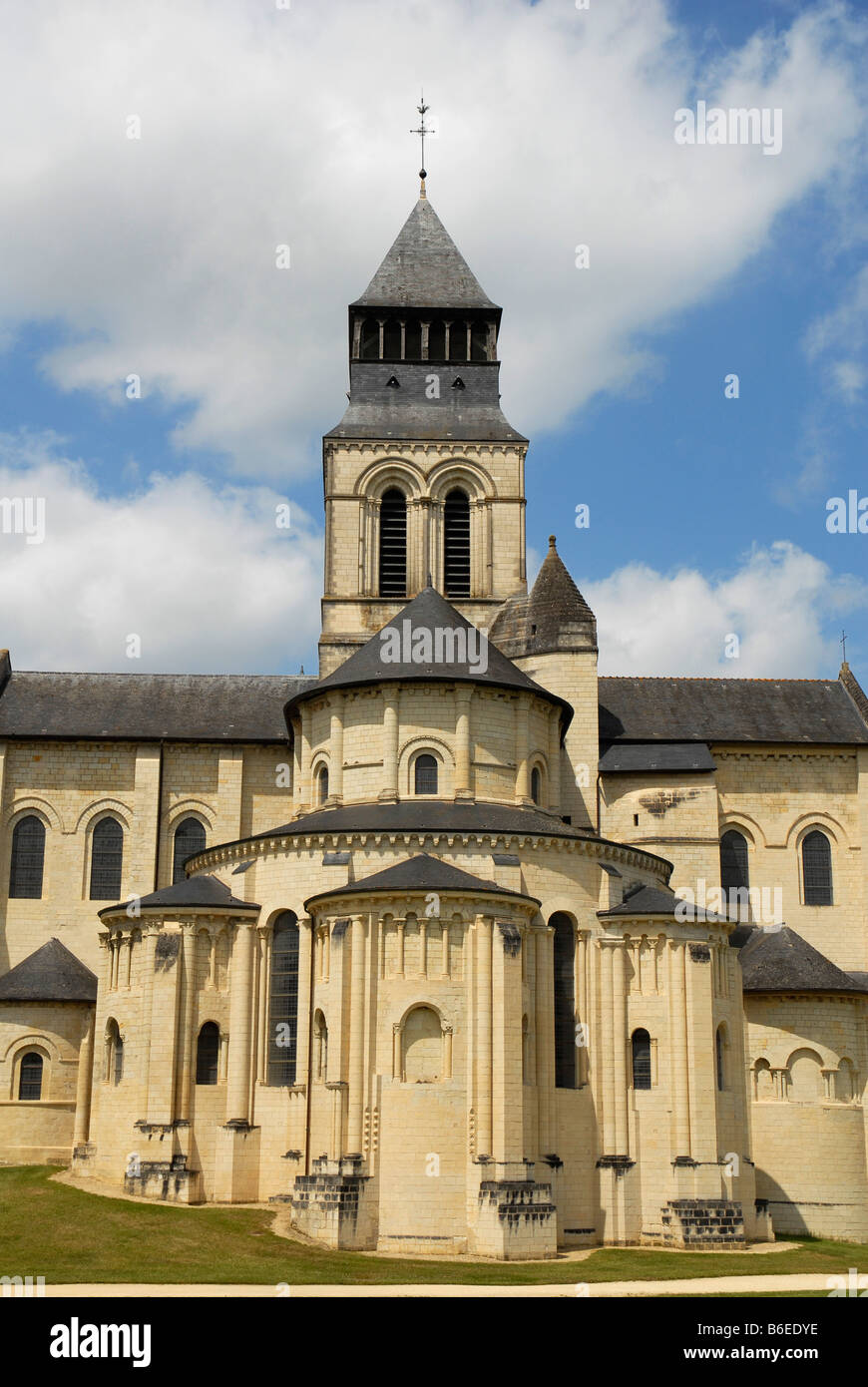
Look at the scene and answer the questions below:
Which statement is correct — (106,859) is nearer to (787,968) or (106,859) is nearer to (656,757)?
(656,757)

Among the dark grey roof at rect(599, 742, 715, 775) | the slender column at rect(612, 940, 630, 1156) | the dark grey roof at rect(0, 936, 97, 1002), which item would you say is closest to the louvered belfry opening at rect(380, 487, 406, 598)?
the dark grey roof at rect(599, 742, 715, 775)

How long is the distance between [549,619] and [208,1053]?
56.4 feet

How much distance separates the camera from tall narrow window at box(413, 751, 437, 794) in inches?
1443

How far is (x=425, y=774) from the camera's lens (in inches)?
1447

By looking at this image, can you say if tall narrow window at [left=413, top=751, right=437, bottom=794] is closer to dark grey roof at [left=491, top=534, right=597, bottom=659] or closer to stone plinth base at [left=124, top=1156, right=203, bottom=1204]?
dark grey roof at [left=491, top=534, right=597, bottom=659]

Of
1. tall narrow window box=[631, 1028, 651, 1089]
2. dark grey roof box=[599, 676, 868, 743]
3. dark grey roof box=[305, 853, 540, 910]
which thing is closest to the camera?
dark grey roof box=[305, 853, 540, 910]

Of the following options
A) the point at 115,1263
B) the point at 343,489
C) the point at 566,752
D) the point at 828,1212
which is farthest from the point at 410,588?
the point at 115,1263

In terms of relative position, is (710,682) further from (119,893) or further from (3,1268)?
(3,1268)

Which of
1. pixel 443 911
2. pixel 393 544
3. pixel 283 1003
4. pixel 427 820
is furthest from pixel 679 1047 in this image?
pixel 393 544

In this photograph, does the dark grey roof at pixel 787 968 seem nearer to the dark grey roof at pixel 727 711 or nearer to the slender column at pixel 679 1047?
the slender column at pixel 679 1047

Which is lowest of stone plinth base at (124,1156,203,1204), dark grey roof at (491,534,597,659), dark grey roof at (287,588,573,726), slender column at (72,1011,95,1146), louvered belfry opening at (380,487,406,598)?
stone plinth base at (124,1156,203,1204)

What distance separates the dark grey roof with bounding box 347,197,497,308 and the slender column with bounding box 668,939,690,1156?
2902 cm

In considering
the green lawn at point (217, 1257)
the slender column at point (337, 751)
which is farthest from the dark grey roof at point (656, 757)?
the green lawn at point (217, 1257)

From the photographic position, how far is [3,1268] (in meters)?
24.8
